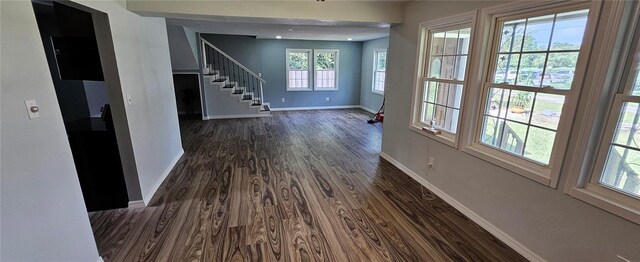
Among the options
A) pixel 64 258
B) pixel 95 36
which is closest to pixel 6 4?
pixel 95 36

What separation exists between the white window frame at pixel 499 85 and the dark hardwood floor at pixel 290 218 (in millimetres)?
675

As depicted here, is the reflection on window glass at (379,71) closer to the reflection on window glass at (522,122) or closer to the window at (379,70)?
the window at (379,70)

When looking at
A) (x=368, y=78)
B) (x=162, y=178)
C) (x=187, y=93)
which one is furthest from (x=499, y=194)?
(x=187, y=93)

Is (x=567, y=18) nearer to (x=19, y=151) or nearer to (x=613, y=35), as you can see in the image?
(x=613, y=35)

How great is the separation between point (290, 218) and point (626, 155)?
2.44 m

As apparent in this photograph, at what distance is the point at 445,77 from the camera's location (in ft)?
10.1

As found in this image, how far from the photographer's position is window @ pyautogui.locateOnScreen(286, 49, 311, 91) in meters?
8.38

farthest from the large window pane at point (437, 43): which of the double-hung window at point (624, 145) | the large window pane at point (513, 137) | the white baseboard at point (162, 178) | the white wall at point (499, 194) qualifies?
the white baseboard at point (162, 178)

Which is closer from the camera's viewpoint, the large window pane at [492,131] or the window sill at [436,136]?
the large window pane at [492,131]

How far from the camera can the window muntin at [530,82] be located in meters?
1.89

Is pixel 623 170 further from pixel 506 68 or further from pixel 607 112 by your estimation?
pixel 506 68

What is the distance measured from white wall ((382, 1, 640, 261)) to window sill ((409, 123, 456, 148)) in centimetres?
5

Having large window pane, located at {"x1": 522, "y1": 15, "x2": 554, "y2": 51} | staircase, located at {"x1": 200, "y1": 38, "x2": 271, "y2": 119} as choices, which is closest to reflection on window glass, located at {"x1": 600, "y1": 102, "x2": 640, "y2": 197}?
large window pane, located at {"x1": 522, "y1": 15, "x2": 554, "y2": 51}

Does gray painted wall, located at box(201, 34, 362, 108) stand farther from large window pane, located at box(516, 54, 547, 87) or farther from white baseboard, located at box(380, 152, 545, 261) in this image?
large window pane, located at box(516, 54, 547, 87)
